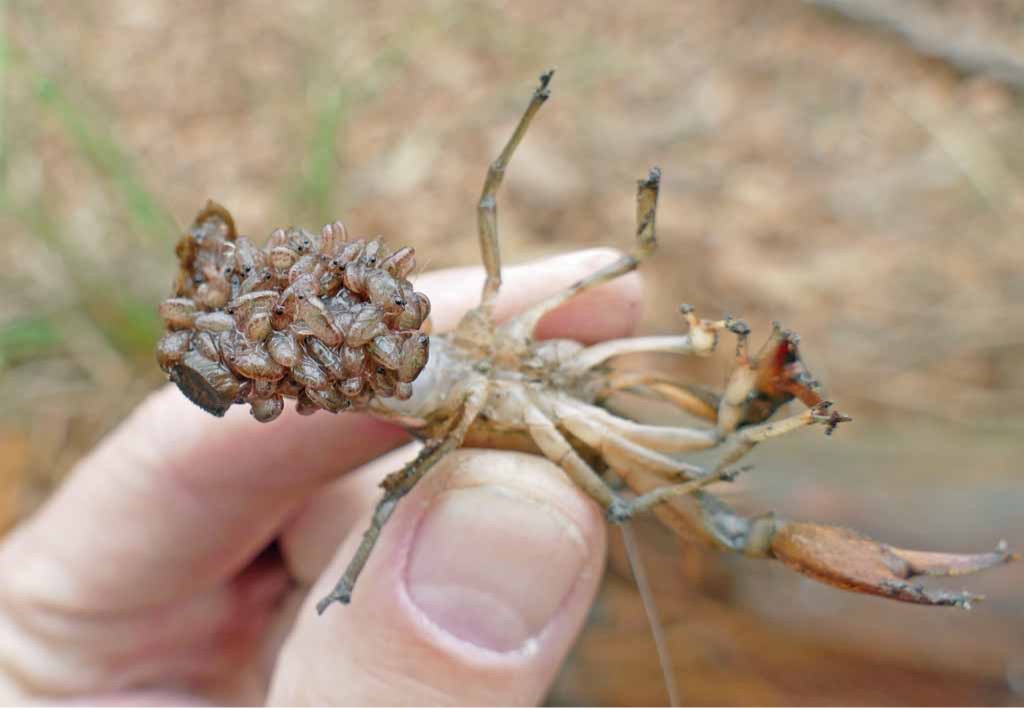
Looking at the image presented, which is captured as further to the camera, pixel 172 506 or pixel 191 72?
pixel 191 72

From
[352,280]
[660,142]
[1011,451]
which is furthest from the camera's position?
[660,142]

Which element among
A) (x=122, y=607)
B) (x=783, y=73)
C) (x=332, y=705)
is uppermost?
(x=783, y=73)

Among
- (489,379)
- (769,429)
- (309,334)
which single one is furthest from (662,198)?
(309,334)

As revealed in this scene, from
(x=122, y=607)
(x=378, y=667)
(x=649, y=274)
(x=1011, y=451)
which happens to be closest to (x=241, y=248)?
(x=378, y=667)

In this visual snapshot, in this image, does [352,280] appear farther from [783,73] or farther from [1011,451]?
[783,73]

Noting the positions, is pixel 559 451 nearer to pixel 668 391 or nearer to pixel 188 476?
pixel 668 391

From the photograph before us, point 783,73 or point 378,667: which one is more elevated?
point 783,73

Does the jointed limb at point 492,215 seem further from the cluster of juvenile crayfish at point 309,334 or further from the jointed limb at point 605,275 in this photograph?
the cluster of juvenile crayfish at point 309,334

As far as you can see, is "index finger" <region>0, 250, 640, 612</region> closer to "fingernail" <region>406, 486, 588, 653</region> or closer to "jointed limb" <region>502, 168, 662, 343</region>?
"jointed limb" <region>502, 168, 662, 343</region>
